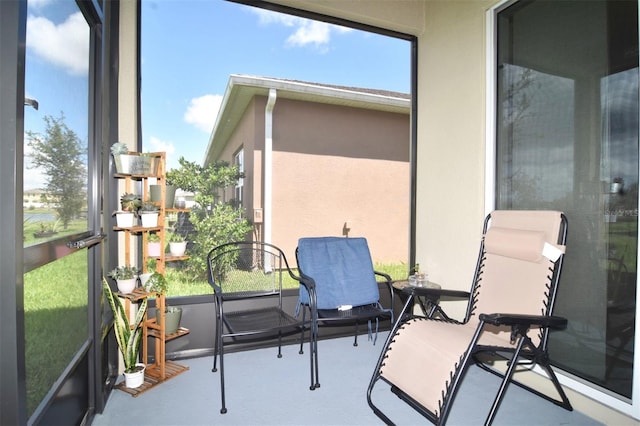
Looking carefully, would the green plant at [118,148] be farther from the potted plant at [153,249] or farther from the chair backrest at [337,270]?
the chair backrest at [337,270]

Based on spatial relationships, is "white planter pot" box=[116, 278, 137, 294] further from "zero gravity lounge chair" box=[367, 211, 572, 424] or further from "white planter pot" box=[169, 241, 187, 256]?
"zero gravity lounge chair" box=[367, 211, 572, 424]

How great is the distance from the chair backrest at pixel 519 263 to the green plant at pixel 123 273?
2355 millimetres

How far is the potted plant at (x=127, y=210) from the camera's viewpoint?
248 centimetres

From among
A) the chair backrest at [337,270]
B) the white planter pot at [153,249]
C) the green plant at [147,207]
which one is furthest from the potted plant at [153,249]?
the chair backrest at [337,270]

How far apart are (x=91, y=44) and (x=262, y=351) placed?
256cm

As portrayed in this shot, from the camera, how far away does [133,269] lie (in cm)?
253

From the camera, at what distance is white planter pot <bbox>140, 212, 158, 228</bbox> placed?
8.38ft

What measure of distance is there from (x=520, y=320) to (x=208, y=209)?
2453 mm

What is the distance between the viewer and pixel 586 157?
2.21m

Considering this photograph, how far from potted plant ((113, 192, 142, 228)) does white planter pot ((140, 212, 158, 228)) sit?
7 centimetres

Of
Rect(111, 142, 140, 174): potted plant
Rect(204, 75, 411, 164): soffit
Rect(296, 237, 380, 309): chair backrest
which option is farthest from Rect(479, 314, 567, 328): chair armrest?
Rect(204, 75, 411, 164): soffit

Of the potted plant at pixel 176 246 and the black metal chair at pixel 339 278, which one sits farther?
the black metal chair at pixel 339 278

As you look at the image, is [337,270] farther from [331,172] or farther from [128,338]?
[128,338]

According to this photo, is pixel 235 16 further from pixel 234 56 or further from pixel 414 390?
pixel 414 390
